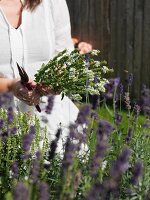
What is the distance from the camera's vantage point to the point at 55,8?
375 centimetres

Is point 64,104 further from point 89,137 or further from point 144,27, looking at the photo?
point 144,27

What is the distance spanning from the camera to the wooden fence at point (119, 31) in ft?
25.4

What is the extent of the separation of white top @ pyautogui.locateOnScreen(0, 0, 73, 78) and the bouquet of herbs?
0.55 metres

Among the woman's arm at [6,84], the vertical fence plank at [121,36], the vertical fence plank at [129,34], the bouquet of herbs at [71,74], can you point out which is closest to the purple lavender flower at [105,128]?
the bouquet of herbs at [71,74]

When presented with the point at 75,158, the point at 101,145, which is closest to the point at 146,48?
the point at 75,158

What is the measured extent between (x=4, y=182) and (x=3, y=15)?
1.16 meters

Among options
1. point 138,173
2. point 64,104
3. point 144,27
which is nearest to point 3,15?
point 64,104

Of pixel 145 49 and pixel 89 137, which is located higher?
pixel 89 137

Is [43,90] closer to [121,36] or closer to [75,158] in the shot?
[75,158]

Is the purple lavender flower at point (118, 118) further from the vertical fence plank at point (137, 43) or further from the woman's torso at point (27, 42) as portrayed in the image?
the vertical fence plank at point (137, 43)

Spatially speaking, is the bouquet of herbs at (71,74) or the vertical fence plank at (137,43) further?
the vertical fence plank at (137,43)

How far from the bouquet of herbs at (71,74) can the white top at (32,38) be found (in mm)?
552

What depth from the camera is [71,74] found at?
9.50 feet

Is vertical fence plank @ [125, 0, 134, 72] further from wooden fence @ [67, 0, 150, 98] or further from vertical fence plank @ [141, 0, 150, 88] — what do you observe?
vertical fence plank @ [141, 0, 150, 88]
